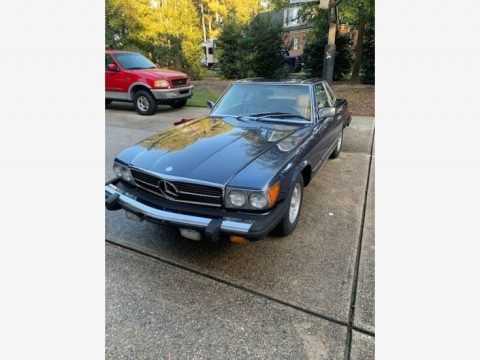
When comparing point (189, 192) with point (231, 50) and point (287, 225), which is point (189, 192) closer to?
point (287, 225)

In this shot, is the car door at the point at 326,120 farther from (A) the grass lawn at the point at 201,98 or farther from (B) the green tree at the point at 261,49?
(B) the green tree at the point at 261,49

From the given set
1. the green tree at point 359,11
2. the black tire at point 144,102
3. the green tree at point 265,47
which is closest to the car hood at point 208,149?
the black tire at point 144,102

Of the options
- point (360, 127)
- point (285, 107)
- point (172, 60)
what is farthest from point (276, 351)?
point (172, 60)

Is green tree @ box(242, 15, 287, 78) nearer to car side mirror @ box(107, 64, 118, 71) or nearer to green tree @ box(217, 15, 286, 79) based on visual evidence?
green tree @ box(217, 15, 286, 79)

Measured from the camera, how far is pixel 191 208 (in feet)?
8.23

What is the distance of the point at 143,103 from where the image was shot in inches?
376

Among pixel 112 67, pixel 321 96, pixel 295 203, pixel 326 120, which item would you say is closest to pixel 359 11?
pixel 112 67

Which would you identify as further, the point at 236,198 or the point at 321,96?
the point at 321,96

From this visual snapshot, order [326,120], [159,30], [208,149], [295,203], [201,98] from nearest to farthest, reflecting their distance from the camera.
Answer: [208,149], [295,203], [326,120], [201,98], [159,30]

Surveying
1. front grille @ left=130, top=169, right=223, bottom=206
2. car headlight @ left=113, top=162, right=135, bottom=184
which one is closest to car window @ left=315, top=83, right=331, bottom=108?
front grille @ left=130, top=169, right=223, bottom=206

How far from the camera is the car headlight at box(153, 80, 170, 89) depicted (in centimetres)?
905

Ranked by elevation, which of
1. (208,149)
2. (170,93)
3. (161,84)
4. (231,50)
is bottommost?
(208,149)

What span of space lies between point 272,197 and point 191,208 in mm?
Result: 651

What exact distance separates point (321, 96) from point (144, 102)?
669cm
